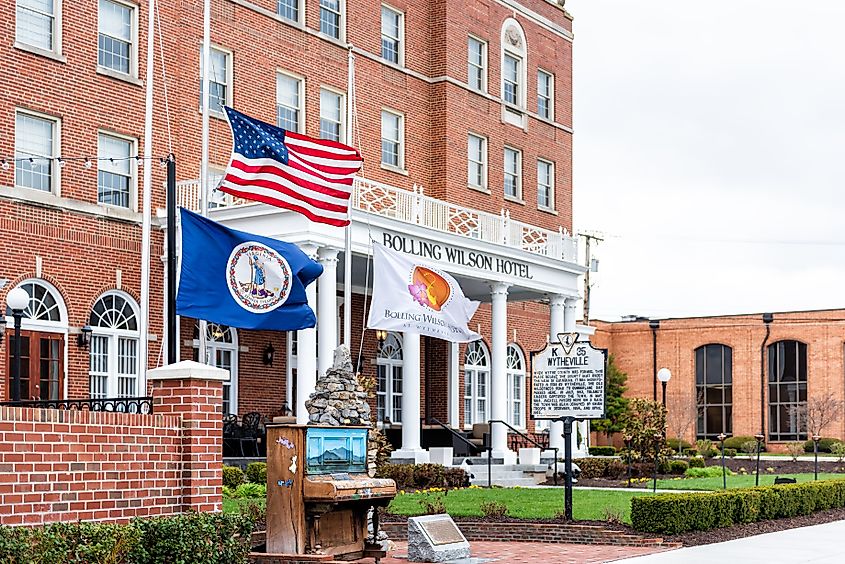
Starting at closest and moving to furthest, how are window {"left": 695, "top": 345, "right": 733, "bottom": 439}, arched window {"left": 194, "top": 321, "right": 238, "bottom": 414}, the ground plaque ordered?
the ground plaque
arched window {"left": 194, "top": 321, "right": 238, "bottom": 414}
window {"left": 695, "top": 345, "right": 733, "bottom": 439}

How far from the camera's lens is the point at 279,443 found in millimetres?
15164

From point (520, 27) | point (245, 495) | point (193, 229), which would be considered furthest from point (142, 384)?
point (520, 27)

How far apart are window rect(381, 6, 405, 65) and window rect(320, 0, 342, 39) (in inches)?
82.3

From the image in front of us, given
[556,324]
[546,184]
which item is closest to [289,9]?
[556,324]

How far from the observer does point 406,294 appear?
25531 millimetres

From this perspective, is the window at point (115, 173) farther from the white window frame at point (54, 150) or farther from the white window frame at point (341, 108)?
the white window frame at point (341, 108)

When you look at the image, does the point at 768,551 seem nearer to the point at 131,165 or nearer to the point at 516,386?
the point at 131,165

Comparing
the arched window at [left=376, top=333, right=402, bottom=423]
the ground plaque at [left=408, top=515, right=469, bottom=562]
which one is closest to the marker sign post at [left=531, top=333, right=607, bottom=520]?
the ground plaque at [left=408, top=515, right=469, bottom=562]

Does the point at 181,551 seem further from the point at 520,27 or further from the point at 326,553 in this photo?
the point at 520,27

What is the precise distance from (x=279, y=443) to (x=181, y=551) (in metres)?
2.37

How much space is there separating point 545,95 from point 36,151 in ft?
68.8

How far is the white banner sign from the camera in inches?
999

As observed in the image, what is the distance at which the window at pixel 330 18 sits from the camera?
112ft

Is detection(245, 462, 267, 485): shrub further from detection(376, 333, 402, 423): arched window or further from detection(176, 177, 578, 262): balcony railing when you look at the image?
detection(376, 333, 402, 423): arched window
